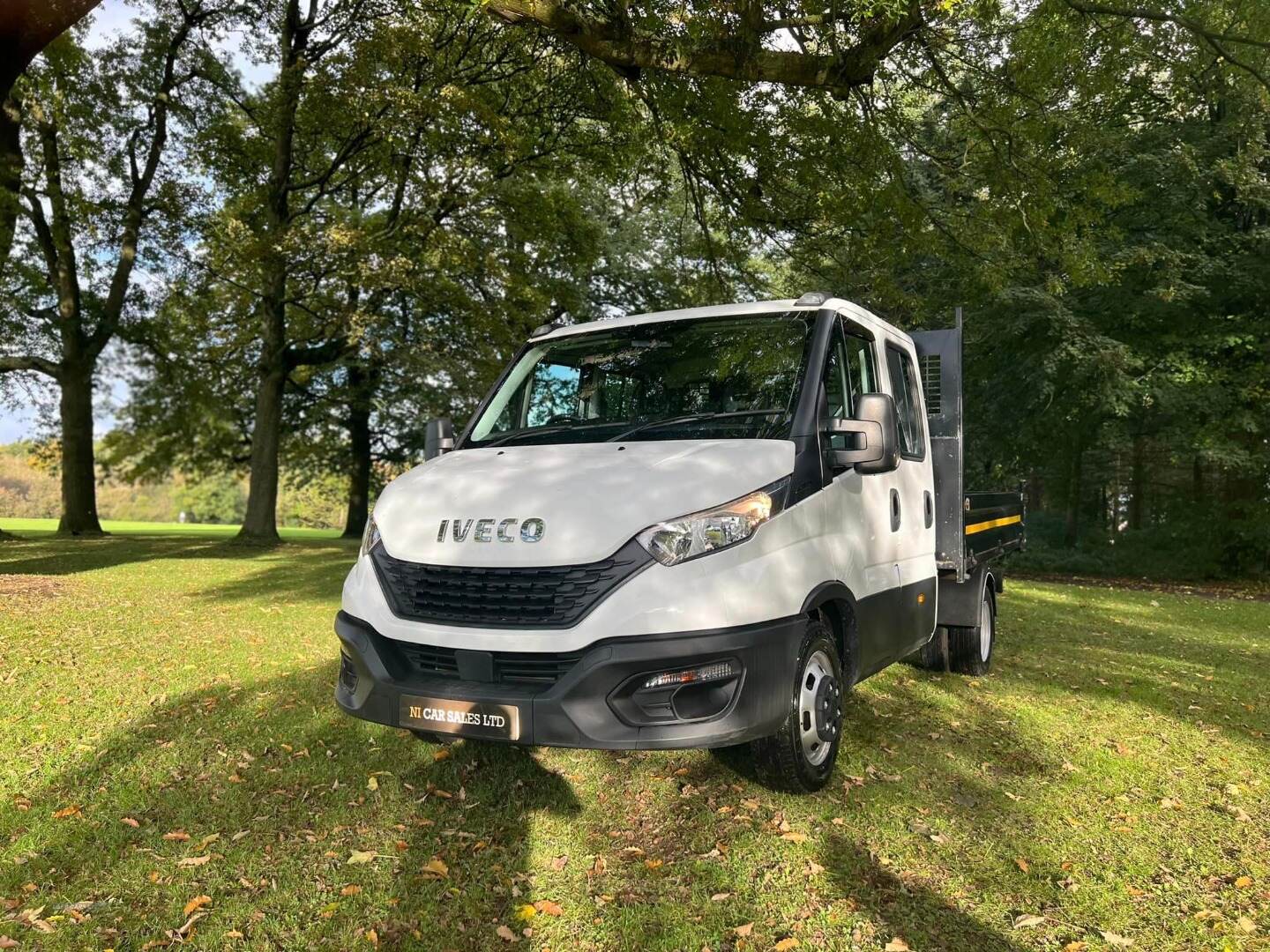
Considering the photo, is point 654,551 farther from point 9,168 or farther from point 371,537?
point 9,168

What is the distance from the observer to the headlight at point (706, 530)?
11.4 feet

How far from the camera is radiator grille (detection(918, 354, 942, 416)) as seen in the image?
20.7ft

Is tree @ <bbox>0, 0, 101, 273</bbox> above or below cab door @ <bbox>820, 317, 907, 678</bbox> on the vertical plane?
above

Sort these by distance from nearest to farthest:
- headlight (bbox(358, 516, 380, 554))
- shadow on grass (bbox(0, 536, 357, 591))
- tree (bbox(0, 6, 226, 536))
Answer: headlight (bbox(358, 516, 380, 554))
shadow on grass (bbox(0, 536, 357, 591))
tree (bbox(0, 6, 226, 536))

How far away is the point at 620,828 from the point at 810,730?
1002mm

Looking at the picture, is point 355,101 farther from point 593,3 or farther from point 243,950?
point 243,950

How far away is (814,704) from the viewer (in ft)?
13.5

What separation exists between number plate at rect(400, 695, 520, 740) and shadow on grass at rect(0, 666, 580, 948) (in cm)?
60

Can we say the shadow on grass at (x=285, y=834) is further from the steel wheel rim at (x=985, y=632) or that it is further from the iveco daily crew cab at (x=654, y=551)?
the steel wheel rim at (x=985, y=632)

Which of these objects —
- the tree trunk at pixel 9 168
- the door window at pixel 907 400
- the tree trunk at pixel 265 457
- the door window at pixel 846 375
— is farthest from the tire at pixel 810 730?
the tree trunk at pixel 265 457

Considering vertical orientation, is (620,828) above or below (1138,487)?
below

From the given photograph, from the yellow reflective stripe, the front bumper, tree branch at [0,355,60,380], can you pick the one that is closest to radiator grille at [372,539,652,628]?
the front bumper

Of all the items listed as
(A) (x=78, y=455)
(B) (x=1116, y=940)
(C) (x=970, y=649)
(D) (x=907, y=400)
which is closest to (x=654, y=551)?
(B) (x=1116, y=940)

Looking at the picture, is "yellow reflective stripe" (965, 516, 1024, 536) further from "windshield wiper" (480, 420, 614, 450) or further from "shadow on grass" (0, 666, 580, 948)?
"shadow on grass" (0, 666, 580, 948)
